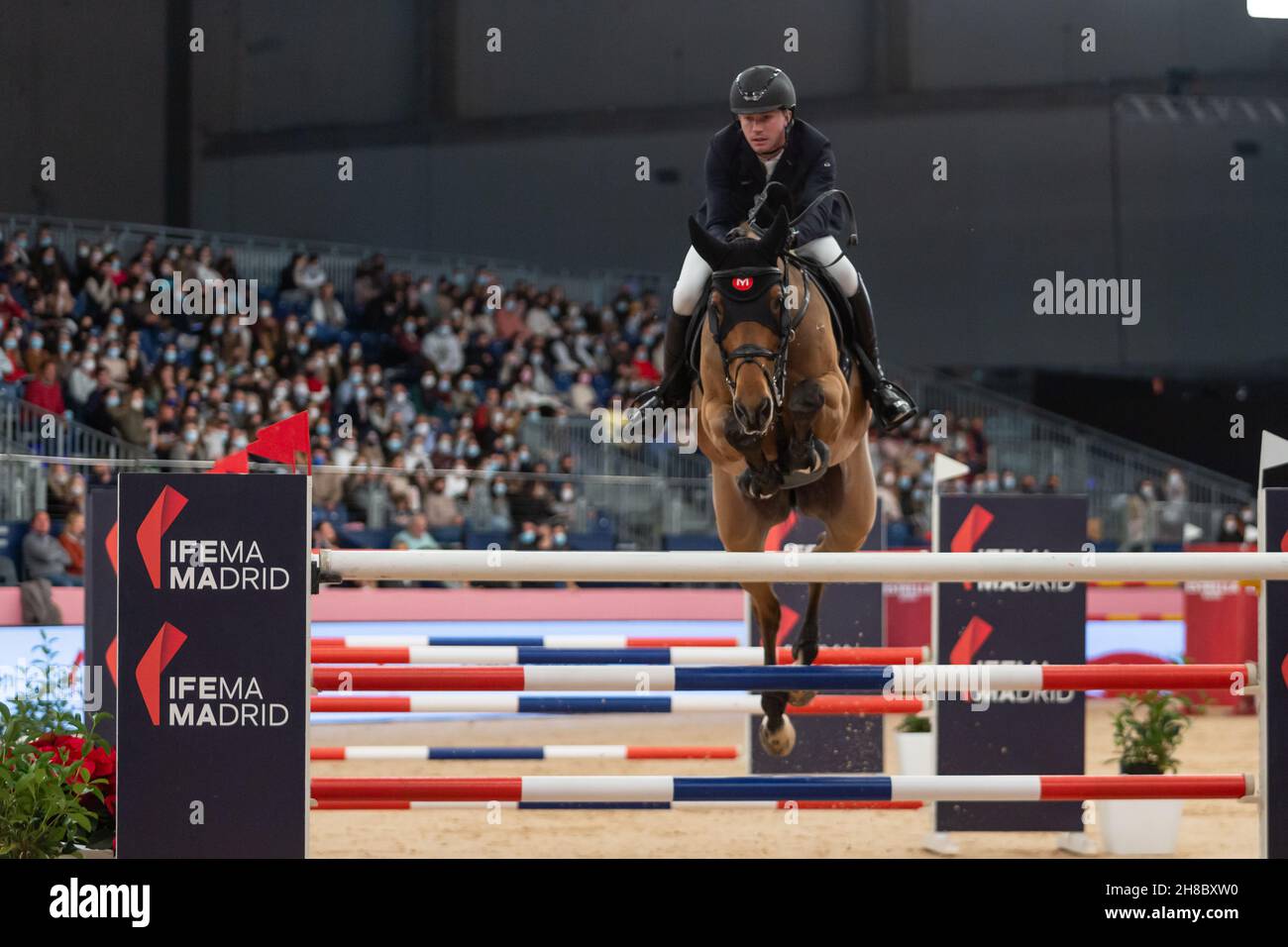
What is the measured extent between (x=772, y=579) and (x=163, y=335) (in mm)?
11266

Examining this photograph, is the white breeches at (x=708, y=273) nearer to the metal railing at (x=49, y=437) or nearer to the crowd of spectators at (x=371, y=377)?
the crowd of spectators at (x=371, y=377)

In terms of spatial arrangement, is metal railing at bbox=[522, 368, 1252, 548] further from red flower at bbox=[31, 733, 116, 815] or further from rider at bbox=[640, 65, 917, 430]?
red flower at bbox=[31, 733, 116, 815]

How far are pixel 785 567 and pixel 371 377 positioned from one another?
11364 millimetres

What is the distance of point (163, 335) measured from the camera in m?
13.2

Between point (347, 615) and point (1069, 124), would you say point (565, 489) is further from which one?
point (1069, 124)

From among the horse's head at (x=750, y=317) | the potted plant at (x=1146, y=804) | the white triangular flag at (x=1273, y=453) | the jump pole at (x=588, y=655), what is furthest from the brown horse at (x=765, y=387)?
the potted plant at (x=1146, y=804)

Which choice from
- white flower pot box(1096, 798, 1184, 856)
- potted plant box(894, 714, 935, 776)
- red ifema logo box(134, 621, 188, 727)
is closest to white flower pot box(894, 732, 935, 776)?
potted plant box(894, 714, 935, 776)

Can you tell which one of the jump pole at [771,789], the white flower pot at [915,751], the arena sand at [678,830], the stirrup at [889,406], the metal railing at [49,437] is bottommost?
the arena sand at [678,830]

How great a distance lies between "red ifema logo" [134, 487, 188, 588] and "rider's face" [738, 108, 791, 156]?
7.63ft

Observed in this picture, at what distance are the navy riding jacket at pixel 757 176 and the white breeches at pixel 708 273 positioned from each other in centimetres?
5

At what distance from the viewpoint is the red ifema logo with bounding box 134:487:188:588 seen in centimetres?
301

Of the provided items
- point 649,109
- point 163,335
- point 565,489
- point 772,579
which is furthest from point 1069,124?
point 772,579

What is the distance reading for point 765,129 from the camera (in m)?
4.55

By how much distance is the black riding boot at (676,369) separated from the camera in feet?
15.5
